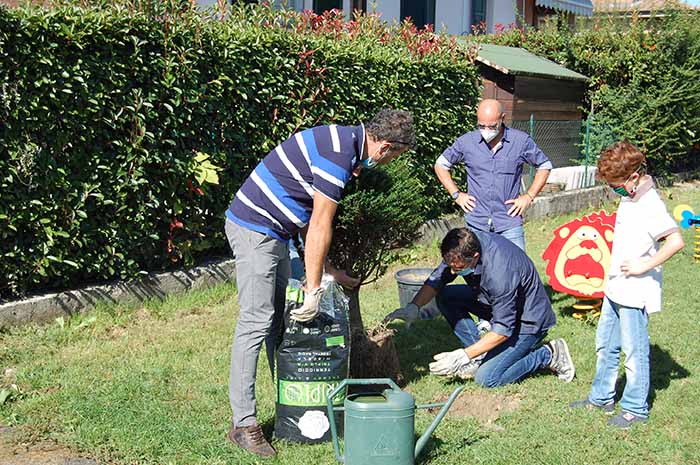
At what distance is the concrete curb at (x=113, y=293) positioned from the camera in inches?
236

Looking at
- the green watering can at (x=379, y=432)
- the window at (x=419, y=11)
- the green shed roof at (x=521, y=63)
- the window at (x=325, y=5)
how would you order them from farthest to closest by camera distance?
the window at (x=419, y=11) < the window at (x=325, y=5) < the green shed roof at (x=521, y=63) < the green watering can at (x=379, y=432)

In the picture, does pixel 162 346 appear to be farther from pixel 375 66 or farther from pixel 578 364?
pixel 375 66

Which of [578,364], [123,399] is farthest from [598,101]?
[123,399]

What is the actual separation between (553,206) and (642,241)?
8132 millimetres

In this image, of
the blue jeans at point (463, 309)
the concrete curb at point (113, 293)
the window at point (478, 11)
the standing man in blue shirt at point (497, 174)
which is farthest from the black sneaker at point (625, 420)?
the window at point (478, 11)

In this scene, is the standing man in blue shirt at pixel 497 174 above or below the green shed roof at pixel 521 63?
below

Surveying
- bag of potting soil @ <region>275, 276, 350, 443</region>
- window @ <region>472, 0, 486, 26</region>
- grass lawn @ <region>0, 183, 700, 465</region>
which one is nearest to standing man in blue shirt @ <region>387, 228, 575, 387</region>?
grass lawn @ <region>0, 183, 700, 465</region>

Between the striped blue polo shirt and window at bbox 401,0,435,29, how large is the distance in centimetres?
1297

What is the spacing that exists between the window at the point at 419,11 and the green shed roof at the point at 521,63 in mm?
1986

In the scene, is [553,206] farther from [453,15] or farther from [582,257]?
[453,15]

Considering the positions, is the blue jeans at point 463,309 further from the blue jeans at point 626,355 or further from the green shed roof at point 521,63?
the green shed roof at point 521,63

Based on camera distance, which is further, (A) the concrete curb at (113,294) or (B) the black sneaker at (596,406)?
(A) the concrete curb at (113,294)


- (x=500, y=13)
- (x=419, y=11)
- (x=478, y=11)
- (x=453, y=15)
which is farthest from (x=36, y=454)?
(x=500, y=13)

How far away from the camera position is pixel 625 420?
4652 mm
